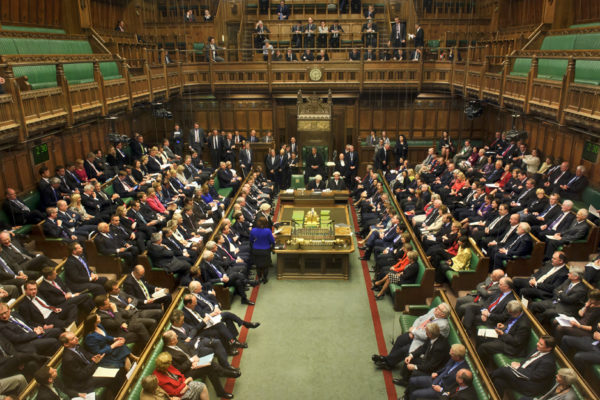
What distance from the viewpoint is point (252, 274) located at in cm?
934

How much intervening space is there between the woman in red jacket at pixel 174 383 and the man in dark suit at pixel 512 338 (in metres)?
3.56

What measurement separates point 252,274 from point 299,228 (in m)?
1.37

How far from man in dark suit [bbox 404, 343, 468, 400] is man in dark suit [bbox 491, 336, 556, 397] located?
55 centimetres

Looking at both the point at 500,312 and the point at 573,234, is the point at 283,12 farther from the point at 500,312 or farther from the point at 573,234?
the point at 500,312

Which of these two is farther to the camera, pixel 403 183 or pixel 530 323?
pixel 403 183

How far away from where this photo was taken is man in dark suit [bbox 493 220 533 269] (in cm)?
786

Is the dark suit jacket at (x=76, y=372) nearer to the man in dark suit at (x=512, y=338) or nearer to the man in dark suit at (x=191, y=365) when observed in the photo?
the man in dark suit at (x=191, y=365)

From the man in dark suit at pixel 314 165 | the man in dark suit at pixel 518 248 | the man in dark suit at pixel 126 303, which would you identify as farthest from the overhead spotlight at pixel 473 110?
the man in dark suit at pixel 126 303

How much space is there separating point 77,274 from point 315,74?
10823 mm

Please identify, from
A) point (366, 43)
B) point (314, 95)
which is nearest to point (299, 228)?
point (314, 95)

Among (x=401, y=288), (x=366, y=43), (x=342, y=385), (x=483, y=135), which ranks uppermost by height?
(x=366, y=43)

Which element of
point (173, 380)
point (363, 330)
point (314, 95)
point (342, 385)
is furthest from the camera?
point (314, 95)

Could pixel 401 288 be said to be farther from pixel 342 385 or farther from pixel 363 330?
pixel 342 385

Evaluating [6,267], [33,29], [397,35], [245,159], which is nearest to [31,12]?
[33,29]
